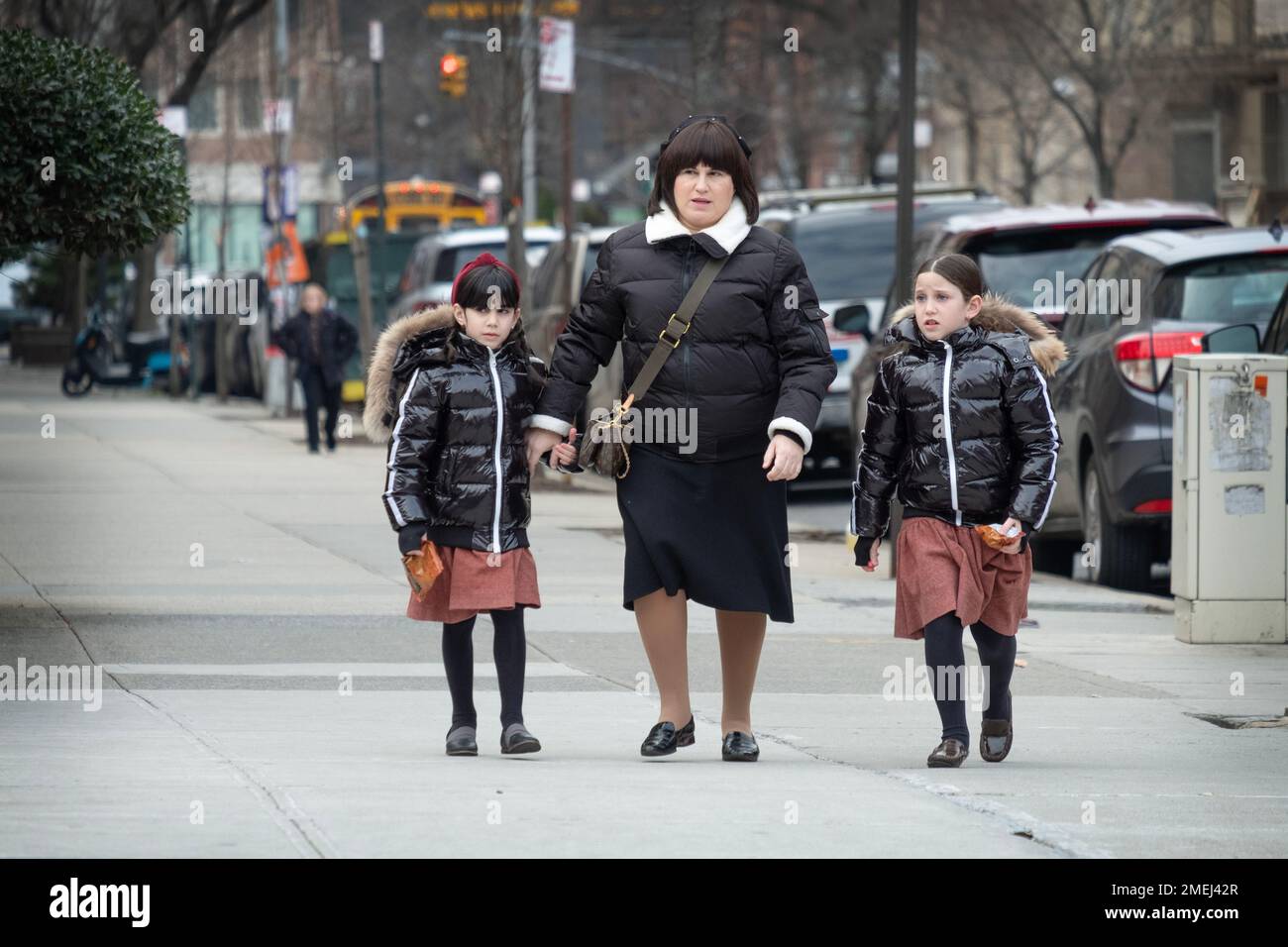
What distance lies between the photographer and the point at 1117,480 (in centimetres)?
1183

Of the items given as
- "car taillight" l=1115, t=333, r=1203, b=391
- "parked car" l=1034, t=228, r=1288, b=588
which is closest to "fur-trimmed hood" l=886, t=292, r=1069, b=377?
"parked car" l=1034, t=228, r=1288, b=588

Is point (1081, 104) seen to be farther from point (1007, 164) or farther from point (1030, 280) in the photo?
point (1030, 280)

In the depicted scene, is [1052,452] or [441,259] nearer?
[1052,452]

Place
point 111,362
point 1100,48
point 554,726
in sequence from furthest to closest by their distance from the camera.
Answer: point 111,362
point 1100,48
point 554,726

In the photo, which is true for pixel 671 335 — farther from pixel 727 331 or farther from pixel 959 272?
pixel 959 272

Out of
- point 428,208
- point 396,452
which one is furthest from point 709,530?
point 428,208

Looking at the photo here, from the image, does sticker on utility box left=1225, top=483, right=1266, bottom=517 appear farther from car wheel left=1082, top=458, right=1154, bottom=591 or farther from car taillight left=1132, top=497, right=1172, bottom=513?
car wheel left=1082, top=458, right=1154, bottom=591

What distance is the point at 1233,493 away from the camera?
34.2 ft

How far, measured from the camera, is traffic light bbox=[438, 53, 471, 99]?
2931 centimetres

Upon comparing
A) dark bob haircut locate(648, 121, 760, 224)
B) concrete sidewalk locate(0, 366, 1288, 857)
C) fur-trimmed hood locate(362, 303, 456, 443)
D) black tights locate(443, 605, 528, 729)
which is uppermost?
dark bob haircut locate(648, 121, 760, 224)

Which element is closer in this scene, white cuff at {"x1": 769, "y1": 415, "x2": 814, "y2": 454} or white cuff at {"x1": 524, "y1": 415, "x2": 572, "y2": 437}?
white cuff at {"x1": 769, "y1": 415, "x2": 814, "y2": 454}

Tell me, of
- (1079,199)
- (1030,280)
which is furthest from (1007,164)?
(1030,280)

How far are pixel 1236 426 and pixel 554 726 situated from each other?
3.83 m
